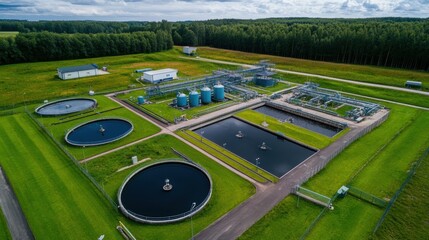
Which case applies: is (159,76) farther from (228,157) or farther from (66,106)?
(228,157)

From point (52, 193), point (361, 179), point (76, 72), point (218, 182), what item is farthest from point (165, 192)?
point (76, 72)

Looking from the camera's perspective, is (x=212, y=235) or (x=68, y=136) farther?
(x=68, y=136)

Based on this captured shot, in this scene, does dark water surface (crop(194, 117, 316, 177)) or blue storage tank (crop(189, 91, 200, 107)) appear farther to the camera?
Result: blue storage tank (crop(189, 91, 200, 107))

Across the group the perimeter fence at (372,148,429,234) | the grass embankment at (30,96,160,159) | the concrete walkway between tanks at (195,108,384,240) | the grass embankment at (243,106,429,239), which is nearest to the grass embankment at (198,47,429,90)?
A: the grass embankment at (243,106,429,239)

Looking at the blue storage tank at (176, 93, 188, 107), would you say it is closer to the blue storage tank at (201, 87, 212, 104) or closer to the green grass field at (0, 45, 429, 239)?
the blue storage tank at (201, 87, 212, 104)

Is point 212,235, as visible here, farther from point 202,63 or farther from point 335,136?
point 202,63

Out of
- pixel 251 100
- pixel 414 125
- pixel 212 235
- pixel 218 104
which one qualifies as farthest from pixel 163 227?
pixel 414 125
